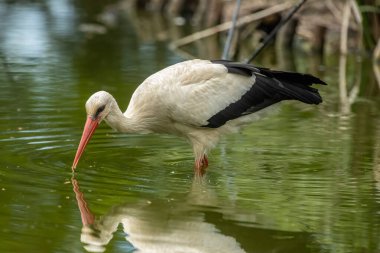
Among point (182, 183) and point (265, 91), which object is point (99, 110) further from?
point (265, 91)

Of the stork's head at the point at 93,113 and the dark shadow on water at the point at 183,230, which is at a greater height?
the stork's head at the point at 93,113

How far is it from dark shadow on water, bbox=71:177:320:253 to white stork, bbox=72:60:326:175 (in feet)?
4.14

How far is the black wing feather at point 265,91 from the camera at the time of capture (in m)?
A: 10.5

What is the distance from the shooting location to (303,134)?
12.2 meters

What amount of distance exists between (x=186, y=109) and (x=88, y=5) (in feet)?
64.8

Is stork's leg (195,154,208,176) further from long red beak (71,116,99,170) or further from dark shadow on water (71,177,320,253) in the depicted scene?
long red beak (71,116,99,170)

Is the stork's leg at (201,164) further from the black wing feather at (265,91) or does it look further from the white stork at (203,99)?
the black wing feather at (265,91)

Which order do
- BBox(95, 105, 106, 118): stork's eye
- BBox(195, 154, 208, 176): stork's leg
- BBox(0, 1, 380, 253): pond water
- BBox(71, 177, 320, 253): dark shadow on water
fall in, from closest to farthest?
BBox(71, 177, 320, 253): dark shadow on water, BBox(0, 1, 380, 253): pond water, BBox(95, 105, 106, 118): stork's eye, BBox(195, 154, 208, 176): stork's leg

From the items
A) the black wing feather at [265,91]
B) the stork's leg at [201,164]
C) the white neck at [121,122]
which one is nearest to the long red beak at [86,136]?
the white neck at [121,122]

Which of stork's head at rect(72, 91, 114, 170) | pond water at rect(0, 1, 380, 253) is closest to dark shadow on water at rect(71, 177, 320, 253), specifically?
pond water at rect(0, 1, 380, 253)

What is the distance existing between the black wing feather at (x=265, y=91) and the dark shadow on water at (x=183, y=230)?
4.99 feet

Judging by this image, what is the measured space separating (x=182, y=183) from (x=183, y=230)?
160cm

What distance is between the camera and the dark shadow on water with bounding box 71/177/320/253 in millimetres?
7688

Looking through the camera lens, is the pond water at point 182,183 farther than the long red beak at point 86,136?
No
